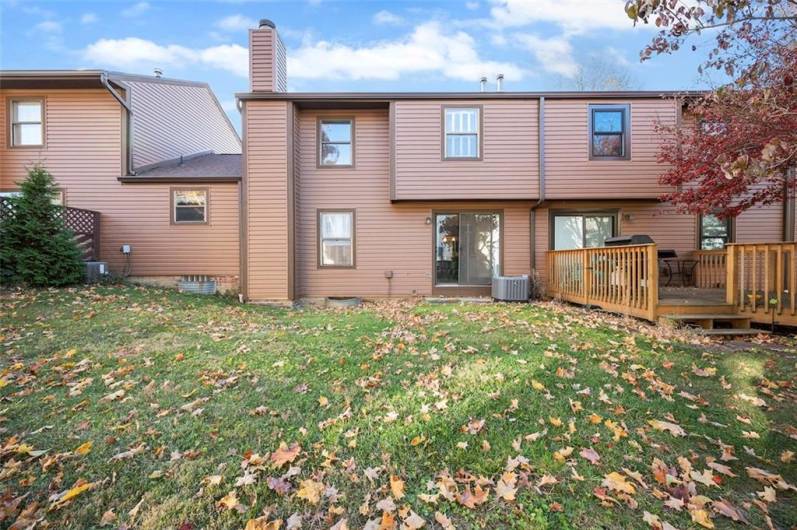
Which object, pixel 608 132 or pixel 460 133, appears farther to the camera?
pixel 460 133

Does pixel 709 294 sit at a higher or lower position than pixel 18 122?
lower

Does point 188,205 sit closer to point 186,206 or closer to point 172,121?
point 186,206

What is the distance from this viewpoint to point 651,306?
580 centimetres

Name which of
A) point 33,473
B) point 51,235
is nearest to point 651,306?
point 33,473

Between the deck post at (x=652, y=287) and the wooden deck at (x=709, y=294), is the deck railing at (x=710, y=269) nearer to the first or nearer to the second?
the wooden deck at (x=709, y=294)

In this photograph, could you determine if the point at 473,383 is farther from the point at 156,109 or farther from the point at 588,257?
the point at 156,109

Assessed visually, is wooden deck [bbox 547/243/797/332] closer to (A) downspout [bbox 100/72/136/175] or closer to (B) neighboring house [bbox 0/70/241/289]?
(B) neighboring house [bbox 0/70/241/289]

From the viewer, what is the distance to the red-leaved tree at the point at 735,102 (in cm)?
259

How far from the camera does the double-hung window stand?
31.7 feet

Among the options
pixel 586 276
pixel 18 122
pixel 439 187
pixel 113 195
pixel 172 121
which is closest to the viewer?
pixel 586 276

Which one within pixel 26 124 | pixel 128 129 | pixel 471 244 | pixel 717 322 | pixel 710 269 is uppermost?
pixel 26 124

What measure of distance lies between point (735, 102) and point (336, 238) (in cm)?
792

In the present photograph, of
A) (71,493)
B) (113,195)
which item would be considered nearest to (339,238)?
(113,195)

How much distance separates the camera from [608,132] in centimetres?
898
